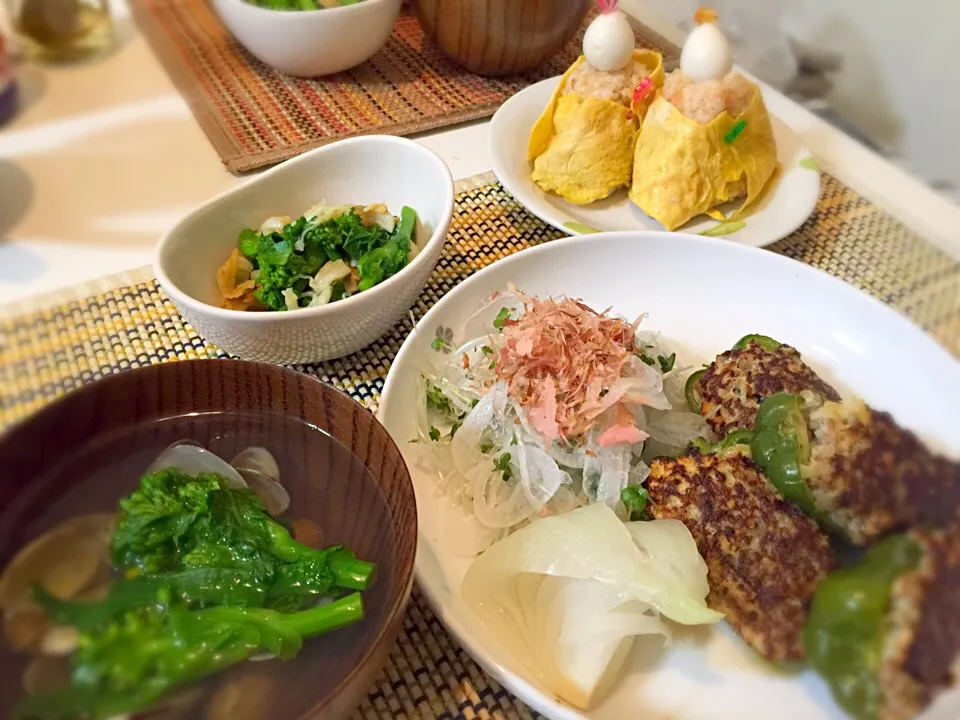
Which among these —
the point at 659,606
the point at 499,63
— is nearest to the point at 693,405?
the point at 659,606

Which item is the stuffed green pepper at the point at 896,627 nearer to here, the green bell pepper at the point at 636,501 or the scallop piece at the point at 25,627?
the green bell pepper at the point at 636,501

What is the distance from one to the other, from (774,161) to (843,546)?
79 cm

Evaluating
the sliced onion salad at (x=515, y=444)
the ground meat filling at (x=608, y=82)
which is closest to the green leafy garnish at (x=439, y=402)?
the sliced onion salad at (x=515, y=444)

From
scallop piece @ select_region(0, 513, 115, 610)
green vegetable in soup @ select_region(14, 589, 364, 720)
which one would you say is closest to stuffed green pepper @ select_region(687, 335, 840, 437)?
green vegetable in soup @ select_region(14, 589, 364, 720)

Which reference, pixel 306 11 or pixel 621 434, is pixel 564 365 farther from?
pixel 306 11

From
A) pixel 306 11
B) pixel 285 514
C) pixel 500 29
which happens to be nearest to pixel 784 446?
pixel 285 514

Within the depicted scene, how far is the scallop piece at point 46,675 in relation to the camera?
0.47 m

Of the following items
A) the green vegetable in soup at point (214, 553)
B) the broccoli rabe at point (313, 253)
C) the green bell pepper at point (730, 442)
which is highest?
the green bell pepper at point (730, 442)

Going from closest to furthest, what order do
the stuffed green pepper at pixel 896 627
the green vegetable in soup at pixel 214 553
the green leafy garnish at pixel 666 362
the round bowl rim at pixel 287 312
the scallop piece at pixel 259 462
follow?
the stuffed green pepper at pixel 896 627
the green vegetable in soup at pixel 214 553
the scallop piece at pixel 259 462
the round bowl rim at pixel 287 312
the green leafy garnish at pixel 666 362

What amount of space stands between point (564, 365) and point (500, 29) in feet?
2.67

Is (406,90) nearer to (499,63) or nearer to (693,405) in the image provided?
(499,63)

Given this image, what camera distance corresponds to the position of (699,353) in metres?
0.95

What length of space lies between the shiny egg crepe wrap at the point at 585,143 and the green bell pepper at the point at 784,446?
1.79 feet

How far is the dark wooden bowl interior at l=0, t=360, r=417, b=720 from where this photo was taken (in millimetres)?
527
